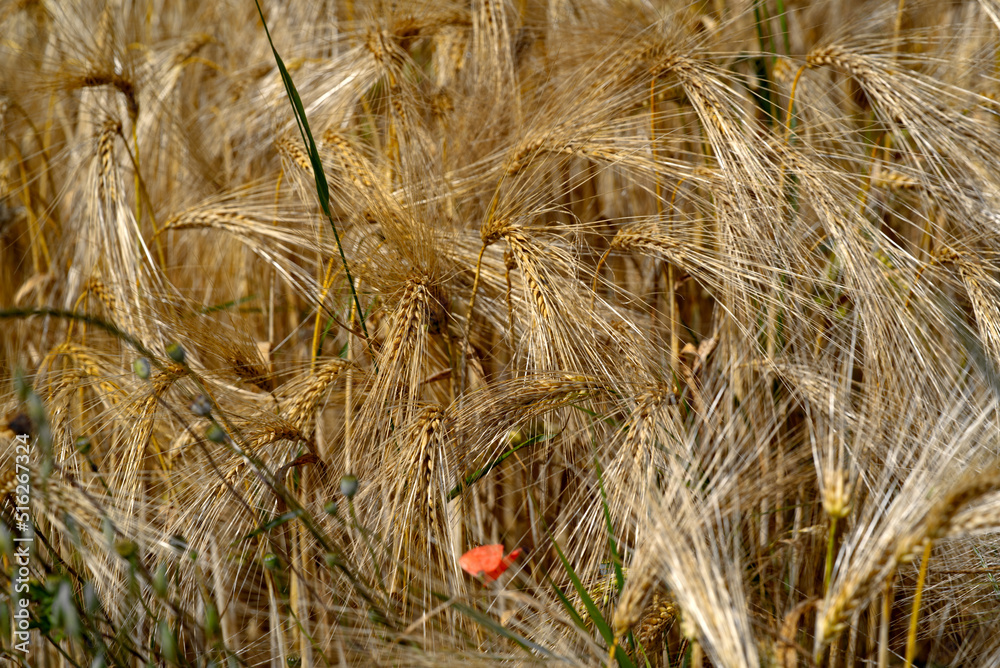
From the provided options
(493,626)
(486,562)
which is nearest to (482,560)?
(486,562)

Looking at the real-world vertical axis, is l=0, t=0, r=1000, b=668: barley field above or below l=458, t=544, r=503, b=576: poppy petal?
above

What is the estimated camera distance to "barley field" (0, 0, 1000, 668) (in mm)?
803

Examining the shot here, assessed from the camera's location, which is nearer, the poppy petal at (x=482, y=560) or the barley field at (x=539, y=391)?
the barley field at (x=539, y=391)

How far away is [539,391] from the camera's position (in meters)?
0.94

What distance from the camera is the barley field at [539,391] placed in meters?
0.80

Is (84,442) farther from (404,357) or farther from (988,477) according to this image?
(988,477)

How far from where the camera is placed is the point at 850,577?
0.67 metres

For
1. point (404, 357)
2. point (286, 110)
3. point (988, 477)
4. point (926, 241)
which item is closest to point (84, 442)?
point (404, 357)

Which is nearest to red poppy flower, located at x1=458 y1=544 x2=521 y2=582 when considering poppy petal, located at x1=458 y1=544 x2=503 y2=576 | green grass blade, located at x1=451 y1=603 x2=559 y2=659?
poppy petal, located at x1=458 y1=544 x2=503 y2=576

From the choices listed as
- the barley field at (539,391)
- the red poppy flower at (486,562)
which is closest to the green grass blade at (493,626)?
the barley field at (539,391)

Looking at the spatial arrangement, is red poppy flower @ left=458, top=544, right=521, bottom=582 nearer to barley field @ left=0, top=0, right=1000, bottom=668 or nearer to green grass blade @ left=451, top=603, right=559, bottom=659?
barley field @ left=0, top=0, right=1000, bottom=668

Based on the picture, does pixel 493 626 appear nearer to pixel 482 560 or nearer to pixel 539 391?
pixel 482 560

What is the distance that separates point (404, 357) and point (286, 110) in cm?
79

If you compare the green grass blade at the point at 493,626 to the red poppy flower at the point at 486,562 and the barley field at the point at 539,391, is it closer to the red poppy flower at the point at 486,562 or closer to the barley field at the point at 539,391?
the barley field at the point at 539,391
